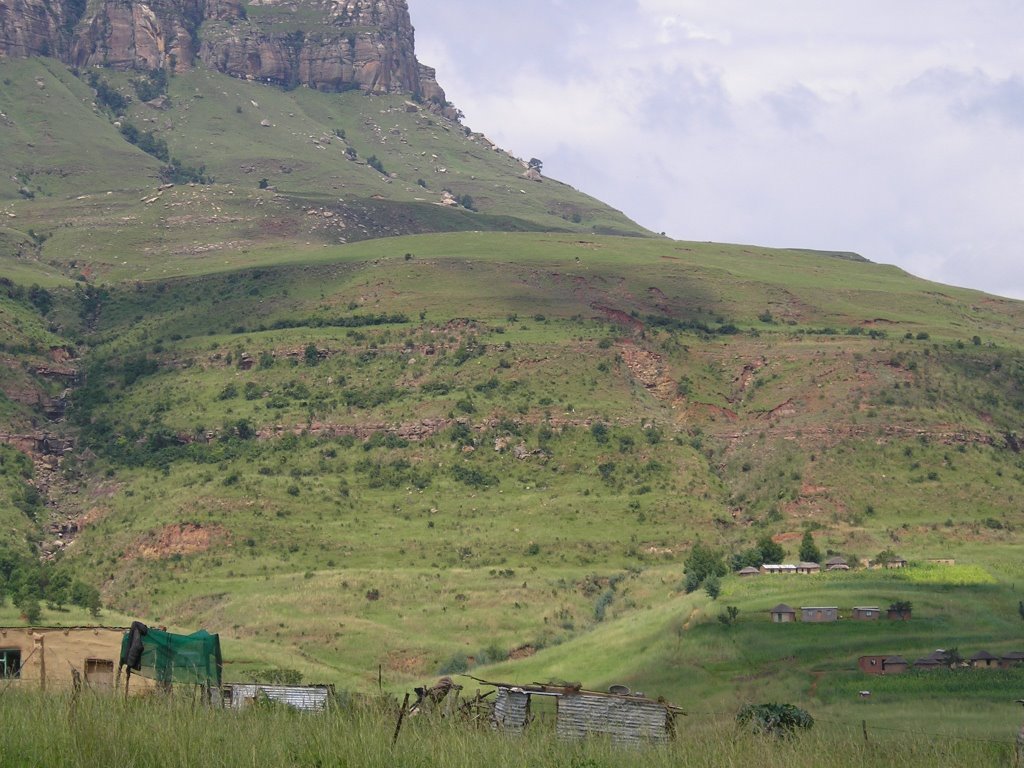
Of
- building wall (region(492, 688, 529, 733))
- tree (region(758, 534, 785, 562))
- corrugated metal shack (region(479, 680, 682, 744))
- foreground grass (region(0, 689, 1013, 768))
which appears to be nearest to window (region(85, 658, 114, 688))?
building wall (region(492, 688, 529, 733))

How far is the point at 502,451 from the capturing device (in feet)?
385

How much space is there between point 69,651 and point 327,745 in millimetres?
18076

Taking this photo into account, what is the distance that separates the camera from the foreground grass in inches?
964

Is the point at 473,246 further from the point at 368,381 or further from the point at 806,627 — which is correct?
the point at 806,627

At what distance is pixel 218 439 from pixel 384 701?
95.6 m

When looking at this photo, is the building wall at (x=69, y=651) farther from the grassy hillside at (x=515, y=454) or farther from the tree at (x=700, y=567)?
the tree at (x=700, y=567)

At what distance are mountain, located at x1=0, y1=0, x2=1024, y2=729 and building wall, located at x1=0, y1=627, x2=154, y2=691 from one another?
27674 mm

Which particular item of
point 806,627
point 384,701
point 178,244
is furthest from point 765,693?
point 178,244

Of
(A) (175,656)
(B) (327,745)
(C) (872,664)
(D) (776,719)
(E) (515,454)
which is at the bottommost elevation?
(C) (872,664)

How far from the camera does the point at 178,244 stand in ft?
593

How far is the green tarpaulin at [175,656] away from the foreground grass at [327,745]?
27.5 feet

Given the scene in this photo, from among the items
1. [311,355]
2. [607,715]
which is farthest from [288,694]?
[311,355]

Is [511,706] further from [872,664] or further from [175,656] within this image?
[872,664]

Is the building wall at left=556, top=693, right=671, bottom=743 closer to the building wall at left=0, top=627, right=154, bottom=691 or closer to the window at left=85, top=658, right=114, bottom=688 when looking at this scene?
the building wall at left=0, top=627, right=154, bottom=691
